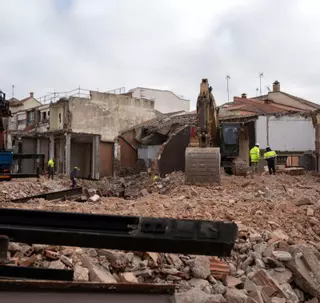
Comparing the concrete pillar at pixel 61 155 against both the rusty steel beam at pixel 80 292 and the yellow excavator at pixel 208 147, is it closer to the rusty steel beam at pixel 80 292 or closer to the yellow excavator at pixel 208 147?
the yellow excavator at pixel 208 147

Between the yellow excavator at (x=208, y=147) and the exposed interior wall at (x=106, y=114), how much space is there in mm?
17855

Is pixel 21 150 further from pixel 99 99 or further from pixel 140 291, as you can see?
pixel 140 291

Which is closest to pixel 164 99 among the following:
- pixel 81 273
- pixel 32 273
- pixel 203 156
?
pixel 203 156

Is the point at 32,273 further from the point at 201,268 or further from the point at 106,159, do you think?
the point at 106,159

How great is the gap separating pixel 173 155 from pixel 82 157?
15232 mm

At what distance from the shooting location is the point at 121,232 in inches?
98.3

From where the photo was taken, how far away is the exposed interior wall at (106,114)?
112ft

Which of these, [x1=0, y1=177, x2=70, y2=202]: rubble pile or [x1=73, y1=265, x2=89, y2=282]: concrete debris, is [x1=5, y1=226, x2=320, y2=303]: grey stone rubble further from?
[x1=0, y1=177, x2=70, y2=202]: rubble pile

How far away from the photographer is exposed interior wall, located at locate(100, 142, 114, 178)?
3403cm

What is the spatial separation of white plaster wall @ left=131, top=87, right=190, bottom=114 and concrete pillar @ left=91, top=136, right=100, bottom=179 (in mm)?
12472

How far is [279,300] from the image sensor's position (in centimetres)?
457

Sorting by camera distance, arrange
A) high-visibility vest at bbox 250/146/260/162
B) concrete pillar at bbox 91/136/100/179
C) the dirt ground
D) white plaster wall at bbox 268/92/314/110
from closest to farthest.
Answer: the dirt ground → high-visibility vest at bbox 250/146/260/162 → concrete pillar at bbox 91/136/100/179 → white plaster wall at bbox 268/92/314/110

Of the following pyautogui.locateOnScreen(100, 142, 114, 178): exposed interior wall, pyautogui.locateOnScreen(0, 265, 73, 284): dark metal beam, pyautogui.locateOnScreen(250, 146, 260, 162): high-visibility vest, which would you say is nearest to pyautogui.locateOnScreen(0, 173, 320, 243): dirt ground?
Result: pyautogui.locateOnScreen(0, 265, 73, 284): dark metal beam

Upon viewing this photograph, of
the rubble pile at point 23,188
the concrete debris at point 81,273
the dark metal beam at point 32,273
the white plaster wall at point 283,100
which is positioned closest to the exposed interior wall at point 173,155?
the rubble pile at point 23,188
